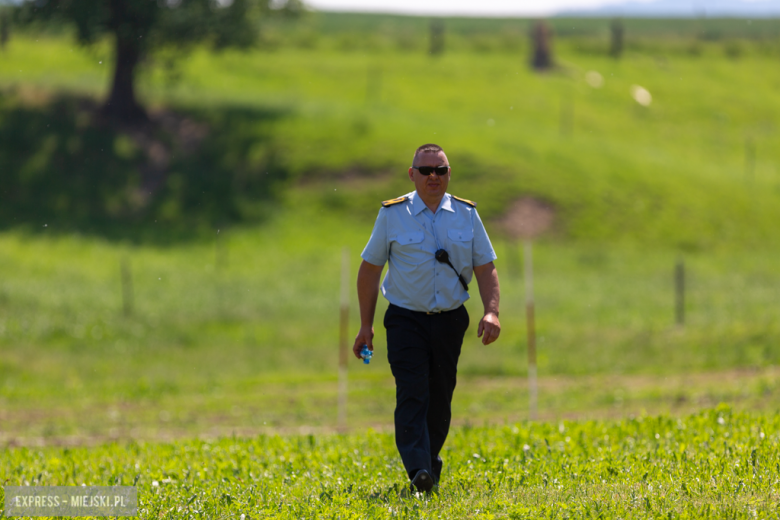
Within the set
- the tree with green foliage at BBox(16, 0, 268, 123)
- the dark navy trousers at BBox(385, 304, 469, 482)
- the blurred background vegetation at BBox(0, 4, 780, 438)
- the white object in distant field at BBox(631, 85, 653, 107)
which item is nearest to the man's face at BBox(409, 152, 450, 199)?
the dark navy trousers at BBox(385, 304, 469, 482)

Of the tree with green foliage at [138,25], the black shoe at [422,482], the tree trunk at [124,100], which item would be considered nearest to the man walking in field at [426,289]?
the black shoe at [422,482]

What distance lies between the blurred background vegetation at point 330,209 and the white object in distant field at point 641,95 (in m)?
0.58

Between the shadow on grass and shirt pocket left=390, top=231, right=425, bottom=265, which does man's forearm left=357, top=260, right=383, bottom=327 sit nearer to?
shirt pocket left=390, top=231, right=425, bottom=265

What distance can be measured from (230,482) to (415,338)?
5.76 feet

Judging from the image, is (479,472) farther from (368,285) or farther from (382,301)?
(382,301)

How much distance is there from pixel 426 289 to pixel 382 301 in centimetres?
1635

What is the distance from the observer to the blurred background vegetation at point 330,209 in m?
15.9

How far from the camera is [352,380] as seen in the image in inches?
617

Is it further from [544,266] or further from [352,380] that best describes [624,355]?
[544,266]

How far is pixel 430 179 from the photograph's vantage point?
5.61 meters

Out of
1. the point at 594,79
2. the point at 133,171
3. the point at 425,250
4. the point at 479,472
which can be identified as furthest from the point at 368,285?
the point at 594,79

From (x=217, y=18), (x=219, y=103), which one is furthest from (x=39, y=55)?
(x=217, y=18)

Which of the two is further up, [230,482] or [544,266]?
[544,266]

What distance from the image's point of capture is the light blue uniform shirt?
554 cm
